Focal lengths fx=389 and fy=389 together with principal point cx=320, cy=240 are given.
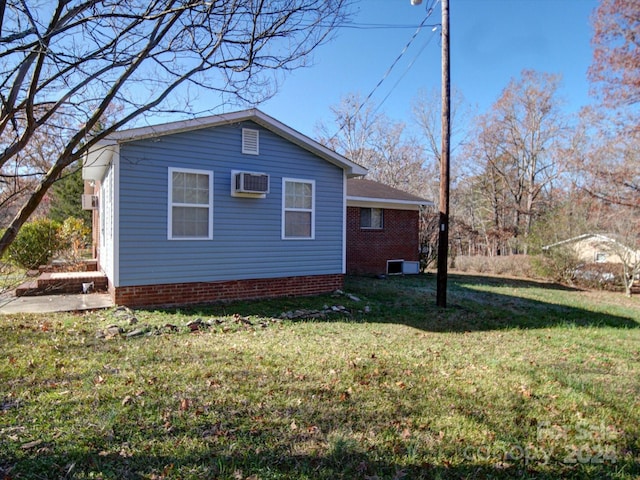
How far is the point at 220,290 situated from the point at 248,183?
2.36 m

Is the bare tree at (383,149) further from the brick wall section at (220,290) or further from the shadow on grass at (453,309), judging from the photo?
the brick wall section at (220,290)

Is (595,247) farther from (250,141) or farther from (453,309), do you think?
(250,141)

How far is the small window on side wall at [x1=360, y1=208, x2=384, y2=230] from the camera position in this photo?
47.9ft

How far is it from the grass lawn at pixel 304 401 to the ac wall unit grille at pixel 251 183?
281cm

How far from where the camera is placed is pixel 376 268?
14867 mm

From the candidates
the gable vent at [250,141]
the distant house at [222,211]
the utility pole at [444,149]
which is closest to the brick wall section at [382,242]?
the distant house at [222,211]

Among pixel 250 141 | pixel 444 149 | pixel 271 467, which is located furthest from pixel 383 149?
pixel 271 467

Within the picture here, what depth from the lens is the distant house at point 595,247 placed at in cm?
1410

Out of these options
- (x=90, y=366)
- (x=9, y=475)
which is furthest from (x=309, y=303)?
(x=9, y=475)

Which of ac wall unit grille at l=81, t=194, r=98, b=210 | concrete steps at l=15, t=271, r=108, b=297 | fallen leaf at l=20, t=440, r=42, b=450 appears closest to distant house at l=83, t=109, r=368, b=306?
concrete steps at l=15, t=271, r=108, b=297

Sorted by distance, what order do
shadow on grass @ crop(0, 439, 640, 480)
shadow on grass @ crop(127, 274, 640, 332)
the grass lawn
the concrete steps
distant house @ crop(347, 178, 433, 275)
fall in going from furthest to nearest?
1. distant house @ crop(347, 178, 433, 275)
2. the concrete steps
3. shadow on grass @ crop(127, 274, 640, 332)
4. the grass lawn
5. shadow on grass @ crop(0, 439, 640, 480)

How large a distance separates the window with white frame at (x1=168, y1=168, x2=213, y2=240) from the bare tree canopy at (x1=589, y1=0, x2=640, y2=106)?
15.7 metres

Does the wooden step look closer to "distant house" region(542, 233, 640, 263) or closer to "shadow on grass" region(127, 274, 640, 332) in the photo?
"shadow on grass" region(127, 274, 640, 332)

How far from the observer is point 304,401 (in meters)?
3.56
